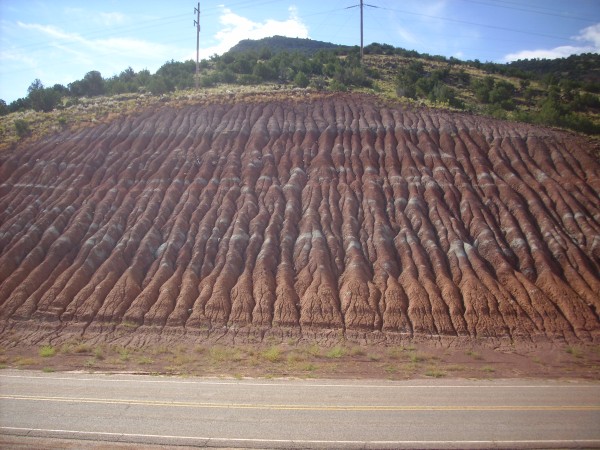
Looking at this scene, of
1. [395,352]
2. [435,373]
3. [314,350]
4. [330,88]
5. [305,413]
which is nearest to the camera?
[305,413]

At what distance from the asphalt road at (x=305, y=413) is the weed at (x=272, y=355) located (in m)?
4.70

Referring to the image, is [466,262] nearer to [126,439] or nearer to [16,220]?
[126,439]

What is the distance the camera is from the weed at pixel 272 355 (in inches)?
1018

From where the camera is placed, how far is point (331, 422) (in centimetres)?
1562

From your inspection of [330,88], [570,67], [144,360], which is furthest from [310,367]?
[570,67]

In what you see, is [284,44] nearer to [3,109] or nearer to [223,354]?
[3,109]

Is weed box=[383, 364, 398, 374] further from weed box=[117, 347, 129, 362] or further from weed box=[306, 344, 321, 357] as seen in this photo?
weed box=[117, 347, 129, 362]

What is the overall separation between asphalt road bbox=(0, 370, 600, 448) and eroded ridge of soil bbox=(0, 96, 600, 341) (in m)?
9.56

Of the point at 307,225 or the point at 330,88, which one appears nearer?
the point at 307,225

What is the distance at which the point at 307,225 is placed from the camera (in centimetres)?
3666

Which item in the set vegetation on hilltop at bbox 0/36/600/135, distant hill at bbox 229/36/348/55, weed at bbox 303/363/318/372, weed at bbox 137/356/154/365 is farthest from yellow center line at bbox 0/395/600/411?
distant hill at bbox 229/36/348/55

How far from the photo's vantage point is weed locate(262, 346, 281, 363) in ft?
84.9

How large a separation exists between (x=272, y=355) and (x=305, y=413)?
9.90m

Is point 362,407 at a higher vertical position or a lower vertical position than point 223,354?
higher
